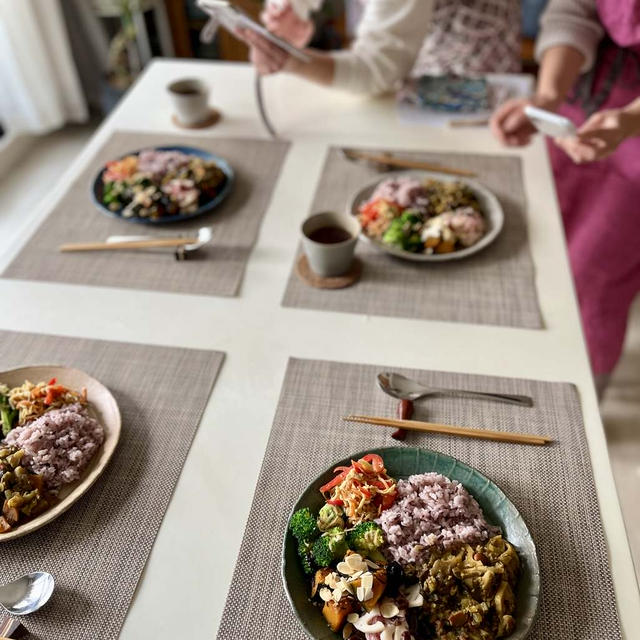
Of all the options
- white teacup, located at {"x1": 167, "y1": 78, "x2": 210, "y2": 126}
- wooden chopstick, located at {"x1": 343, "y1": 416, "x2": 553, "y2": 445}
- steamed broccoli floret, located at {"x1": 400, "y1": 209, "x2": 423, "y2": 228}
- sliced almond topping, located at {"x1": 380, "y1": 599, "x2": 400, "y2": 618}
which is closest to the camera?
sliced almond topping, located at {"x1": 380, "y1": 599, "x2": 400, "y2": 618}

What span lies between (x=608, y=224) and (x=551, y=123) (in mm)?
523

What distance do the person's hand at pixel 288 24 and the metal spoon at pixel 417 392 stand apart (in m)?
1.11

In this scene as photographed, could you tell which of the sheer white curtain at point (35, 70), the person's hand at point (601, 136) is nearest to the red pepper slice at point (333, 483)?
the person's hand at point (601, 136)

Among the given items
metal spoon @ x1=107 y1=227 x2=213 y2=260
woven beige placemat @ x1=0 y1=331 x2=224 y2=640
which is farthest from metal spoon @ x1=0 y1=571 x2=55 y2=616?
metal spoon @ x1=107 y1=227 x2=213 y2=260

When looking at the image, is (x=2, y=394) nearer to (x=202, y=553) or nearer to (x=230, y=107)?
(x=202, y=553)

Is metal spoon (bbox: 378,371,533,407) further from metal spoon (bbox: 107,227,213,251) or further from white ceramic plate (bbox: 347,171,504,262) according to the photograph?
metal spoon (bbox: 107,227,213,251)

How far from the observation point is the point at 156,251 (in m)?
1.28

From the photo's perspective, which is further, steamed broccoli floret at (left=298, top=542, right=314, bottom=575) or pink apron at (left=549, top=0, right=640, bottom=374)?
pink apron at (left=549, top=0, right=640, bottom=374)

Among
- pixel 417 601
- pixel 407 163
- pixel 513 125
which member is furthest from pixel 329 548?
pixel 513 125

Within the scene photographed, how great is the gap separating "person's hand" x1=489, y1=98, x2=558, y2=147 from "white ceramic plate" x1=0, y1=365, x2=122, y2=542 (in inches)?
44.4

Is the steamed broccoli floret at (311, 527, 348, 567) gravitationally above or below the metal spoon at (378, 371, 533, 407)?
above

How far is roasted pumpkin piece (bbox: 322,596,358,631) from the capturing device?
2.32 ft

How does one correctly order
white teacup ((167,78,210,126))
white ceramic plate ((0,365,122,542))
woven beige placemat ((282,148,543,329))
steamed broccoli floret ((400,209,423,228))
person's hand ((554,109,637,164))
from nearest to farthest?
white ceramic plate ((0,365,122,542)), woven beige placemat ((282,148,543,329)), steamed broccoli floret ((400,209,423,228)), person's hand ((554,109,637,164)), white teacup ((167,78,210,126))

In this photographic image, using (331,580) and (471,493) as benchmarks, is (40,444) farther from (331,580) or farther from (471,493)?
(471,493)
